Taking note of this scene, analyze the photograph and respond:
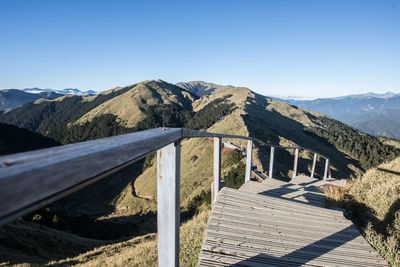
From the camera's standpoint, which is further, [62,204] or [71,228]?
[62,204]

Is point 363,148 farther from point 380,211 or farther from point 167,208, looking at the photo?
point 167,208

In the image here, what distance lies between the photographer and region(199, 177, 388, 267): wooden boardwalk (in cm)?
445

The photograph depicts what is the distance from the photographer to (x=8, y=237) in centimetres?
3016

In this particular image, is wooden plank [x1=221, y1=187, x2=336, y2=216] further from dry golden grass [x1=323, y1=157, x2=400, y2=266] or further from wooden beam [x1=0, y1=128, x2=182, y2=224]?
wooden beam [x1=0, y1=128, x2=182, y2=224]

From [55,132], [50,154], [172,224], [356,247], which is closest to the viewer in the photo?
[50,154]

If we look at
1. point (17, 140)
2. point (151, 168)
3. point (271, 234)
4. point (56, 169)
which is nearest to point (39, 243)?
point (271, 234)

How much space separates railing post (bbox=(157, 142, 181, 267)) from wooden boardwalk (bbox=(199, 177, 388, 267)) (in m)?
1.27

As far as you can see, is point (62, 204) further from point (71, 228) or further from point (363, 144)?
point (363, 144)

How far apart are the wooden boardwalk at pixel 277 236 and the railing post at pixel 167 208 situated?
127cm

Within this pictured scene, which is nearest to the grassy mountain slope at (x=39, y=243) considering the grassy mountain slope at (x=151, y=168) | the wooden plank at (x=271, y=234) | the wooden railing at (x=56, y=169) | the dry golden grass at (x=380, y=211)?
the grassy mountain slope at (x=151, y=168)

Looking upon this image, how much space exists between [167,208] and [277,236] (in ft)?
9.41

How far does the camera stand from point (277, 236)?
17.4 ft

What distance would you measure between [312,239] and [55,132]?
618 ft

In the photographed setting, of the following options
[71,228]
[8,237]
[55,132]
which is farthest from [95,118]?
[8,237]
